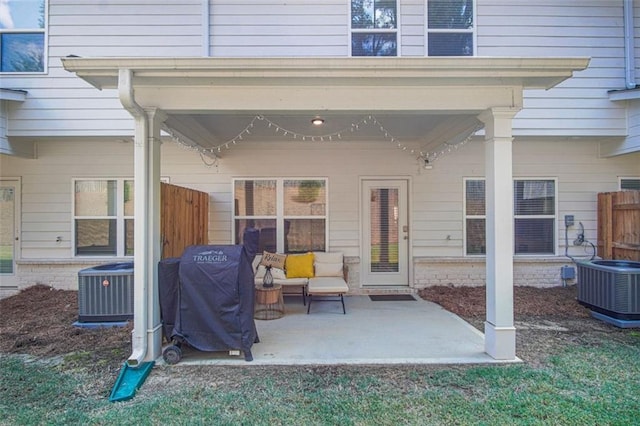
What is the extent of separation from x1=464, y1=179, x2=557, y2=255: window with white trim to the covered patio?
2959 millimetres

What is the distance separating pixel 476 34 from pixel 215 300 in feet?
18.0

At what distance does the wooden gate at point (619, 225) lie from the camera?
5.65 metres

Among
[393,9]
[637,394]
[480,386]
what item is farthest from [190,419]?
[393,9]

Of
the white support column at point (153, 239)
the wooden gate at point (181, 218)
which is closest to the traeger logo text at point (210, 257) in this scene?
the white support column at point (153, 239)

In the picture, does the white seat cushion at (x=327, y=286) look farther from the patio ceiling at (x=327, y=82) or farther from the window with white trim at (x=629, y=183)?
the window with white trim at (x=629, y=183)

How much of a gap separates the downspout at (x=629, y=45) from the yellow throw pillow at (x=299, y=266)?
18.9 ft

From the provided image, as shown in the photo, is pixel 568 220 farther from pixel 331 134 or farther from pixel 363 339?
pixel 363 339

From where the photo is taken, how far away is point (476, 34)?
217 inches

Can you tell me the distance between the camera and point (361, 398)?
2746 millimetres

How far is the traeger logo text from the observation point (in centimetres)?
347

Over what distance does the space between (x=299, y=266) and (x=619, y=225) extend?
5.46 m

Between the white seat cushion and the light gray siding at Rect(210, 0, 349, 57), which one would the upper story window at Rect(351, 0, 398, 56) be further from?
the white seat cushion

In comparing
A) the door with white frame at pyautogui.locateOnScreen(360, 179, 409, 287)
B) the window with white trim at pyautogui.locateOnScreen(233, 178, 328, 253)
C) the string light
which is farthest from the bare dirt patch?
the string light

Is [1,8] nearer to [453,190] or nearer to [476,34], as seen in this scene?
[476,34]
